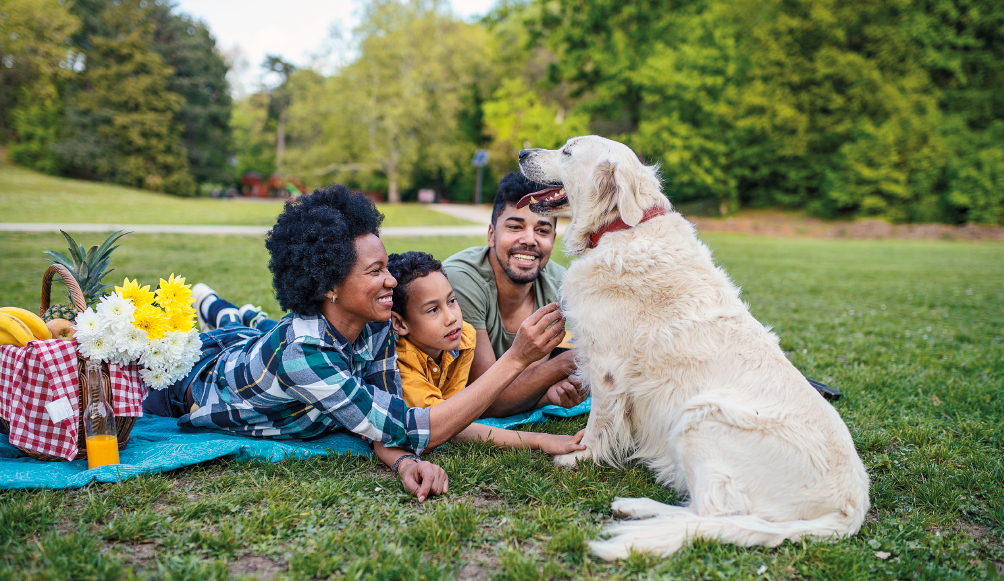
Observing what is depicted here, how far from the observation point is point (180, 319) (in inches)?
131

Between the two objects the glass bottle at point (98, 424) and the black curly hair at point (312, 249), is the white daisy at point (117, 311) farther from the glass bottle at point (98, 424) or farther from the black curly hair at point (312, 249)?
the black curly hair at point (312, 249)

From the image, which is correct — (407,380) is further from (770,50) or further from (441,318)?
(770,50)

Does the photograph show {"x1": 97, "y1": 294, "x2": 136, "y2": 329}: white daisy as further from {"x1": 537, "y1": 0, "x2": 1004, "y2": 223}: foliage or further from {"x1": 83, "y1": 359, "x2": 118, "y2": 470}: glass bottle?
{"x1": 537, "y1": 0, "x2": 1004, "y2": 223}: foliage

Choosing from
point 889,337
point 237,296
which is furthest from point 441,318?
point 889,337

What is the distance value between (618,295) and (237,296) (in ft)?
22.9

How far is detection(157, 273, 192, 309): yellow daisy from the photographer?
130 inches

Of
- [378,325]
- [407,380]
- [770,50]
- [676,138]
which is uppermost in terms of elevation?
[770,50]

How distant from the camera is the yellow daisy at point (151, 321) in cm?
312

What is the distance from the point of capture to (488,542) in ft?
8.71

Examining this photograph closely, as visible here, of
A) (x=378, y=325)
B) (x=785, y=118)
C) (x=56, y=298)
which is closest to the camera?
(x=378, y=325)

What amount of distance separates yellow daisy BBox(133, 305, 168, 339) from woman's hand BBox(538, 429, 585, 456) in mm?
2366

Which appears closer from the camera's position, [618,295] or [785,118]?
→ [618,295]

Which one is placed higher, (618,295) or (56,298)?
(618,295)

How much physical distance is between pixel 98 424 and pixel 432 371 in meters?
1.92
